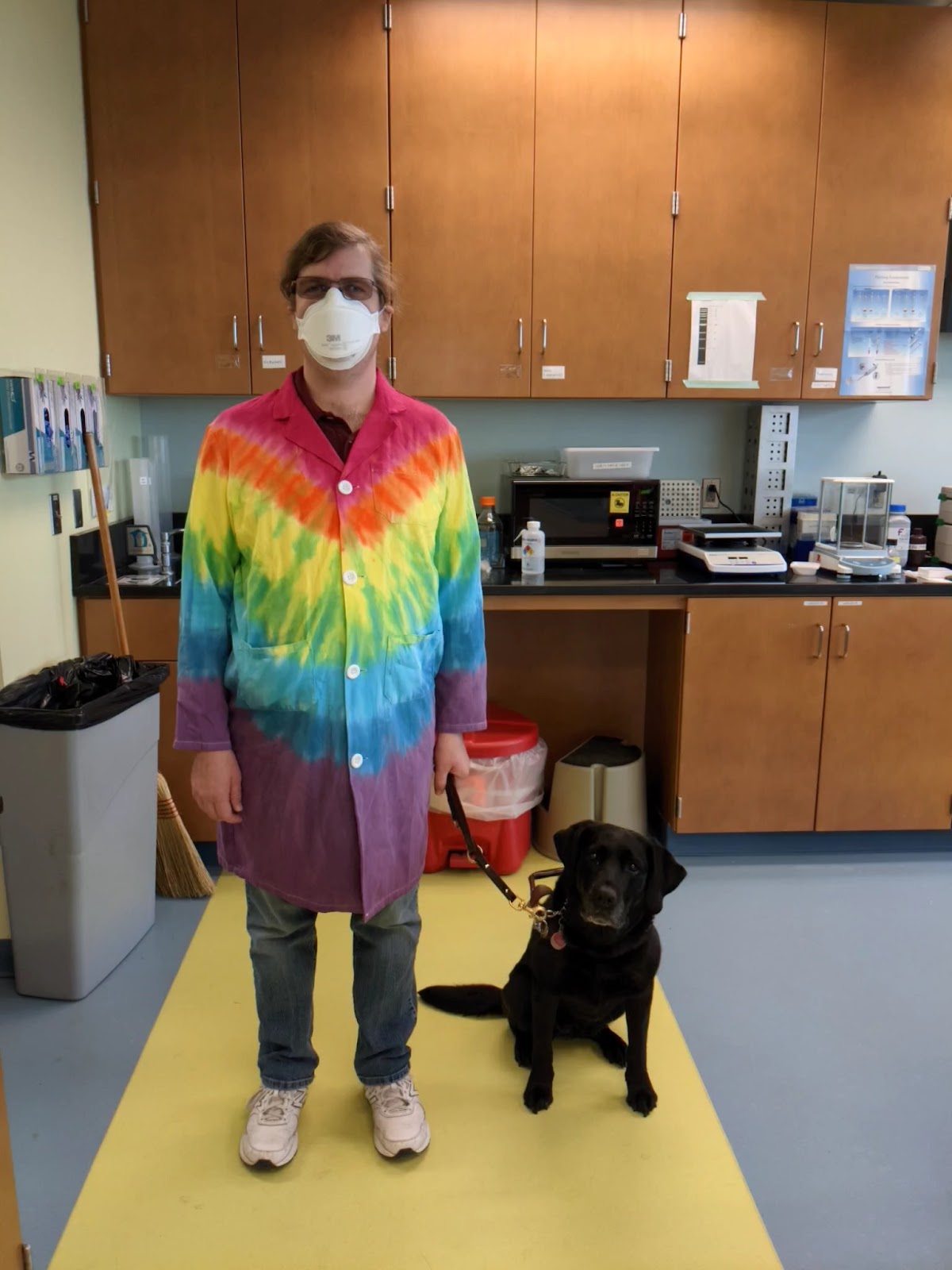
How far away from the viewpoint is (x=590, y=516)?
3.06 m

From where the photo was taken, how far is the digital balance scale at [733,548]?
296 cm

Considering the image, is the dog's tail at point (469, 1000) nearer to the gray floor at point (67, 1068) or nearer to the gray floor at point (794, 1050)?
the gray floor at point (794, 1050)

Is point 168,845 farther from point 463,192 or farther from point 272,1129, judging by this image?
point 463,192

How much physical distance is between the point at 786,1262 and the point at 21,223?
2.70 metres

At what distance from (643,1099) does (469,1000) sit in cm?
47

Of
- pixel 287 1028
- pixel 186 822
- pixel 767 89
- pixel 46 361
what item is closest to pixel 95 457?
pixel 46 361

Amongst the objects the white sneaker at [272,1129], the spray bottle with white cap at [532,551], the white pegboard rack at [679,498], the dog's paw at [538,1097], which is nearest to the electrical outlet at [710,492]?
the white pegboard rack at [679,498]

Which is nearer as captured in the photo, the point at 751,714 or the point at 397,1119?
the point at 397,1119

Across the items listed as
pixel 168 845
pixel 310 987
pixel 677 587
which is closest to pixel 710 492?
pixel 677 587

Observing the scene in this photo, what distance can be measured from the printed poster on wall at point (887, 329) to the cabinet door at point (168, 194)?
1.91 meters

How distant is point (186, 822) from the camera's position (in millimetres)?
2877

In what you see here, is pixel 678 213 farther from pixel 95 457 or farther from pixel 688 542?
pixel 95 457

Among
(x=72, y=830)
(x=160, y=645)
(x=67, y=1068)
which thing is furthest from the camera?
(x=160, y=645)

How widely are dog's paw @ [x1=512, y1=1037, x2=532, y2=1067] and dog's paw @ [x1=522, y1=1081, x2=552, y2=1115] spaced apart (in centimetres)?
11
